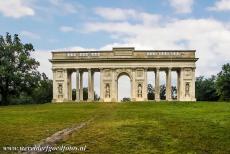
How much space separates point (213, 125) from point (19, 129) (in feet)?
31.6

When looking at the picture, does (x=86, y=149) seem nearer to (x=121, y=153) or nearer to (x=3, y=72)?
(x=121, y=153)

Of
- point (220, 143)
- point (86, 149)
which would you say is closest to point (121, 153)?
point (86, 149)

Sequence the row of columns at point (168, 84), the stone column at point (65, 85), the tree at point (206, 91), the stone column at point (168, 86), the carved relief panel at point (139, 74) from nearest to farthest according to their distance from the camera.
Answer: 1. the row of columns at point (168, 84)
2. the stone column at point (168, 86)
3. the carved relief panel at point (139, 74)
4. the stone column at point (65, 85)
5. the tree at point (206, 91)

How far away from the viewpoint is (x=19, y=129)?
23594 millimetres

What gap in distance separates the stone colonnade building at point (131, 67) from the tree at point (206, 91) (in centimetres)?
2612

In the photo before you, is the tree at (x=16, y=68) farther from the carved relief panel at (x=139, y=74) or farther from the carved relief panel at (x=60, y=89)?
the carved relief panel at (x=139, y=74)

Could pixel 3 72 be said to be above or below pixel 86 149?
above

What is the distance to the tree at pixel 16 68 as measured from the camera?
7062 cm

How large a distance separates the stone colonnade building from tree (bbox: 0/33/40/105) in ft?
27.9

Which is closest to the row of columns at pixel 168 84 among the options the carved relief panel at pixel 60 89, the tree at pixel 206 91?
the carved relief panel at pixel 60 89

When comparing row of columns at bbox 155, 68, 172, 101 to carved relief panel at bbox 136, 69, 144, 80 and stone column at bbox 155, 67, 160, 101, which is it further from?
carved relief panel at bbox 136, 69, 144, 80

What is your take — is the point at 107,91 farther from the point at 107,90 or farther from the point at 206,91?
the point at 206,91

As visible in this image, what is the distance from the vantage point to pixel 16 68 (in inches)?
2822

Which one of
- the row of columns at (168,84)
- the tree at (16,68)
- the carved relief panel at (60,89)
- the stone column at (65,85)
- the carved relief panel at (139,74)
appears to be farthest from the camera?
the carved relief panel at (60,89)
